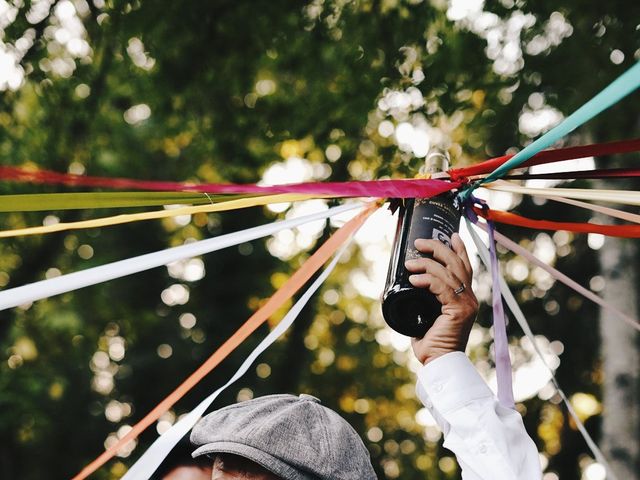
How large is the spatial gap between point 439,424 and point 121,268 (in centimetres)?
93

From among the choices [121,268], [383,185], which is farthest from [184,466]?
[383,185]

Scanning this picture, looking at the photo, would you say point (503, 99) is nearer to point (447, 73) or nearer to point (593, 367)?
point (447, 73)

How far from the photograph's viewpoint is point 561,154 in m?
1.98

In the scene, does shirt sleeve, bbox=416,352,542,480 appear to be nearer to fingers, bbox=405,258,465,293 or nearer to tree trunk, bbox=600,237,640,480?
fingers, bbox=405,258,465,293

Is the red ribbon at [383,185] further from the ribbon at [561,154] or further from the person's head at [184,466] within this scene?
the person's head at [184,466]

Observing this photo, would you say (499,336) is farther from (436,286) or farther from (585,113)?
(585,113)

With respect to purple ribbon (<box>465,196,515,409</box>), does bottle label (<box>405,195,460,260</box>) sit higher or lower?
higher

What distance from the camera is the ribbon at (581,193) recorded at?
1.94m

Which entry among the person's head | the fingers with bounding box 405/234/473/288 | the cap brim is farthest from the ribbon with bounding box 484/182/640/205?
the person's head

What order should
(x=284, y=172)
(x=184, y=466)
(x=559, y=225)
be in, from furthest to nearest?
(x=284, y=172), (x=559, y=225), (x=184, y=466)

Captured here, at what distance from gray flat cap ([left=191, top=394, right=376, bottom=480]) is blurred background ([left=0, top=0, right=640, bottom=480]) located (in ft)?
2.21

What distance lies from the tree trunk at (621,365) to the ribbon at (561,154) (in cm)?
365

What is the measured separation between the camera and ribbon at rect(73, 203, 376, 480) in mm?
2014

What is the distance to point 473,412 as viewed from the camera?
5.66 ft
